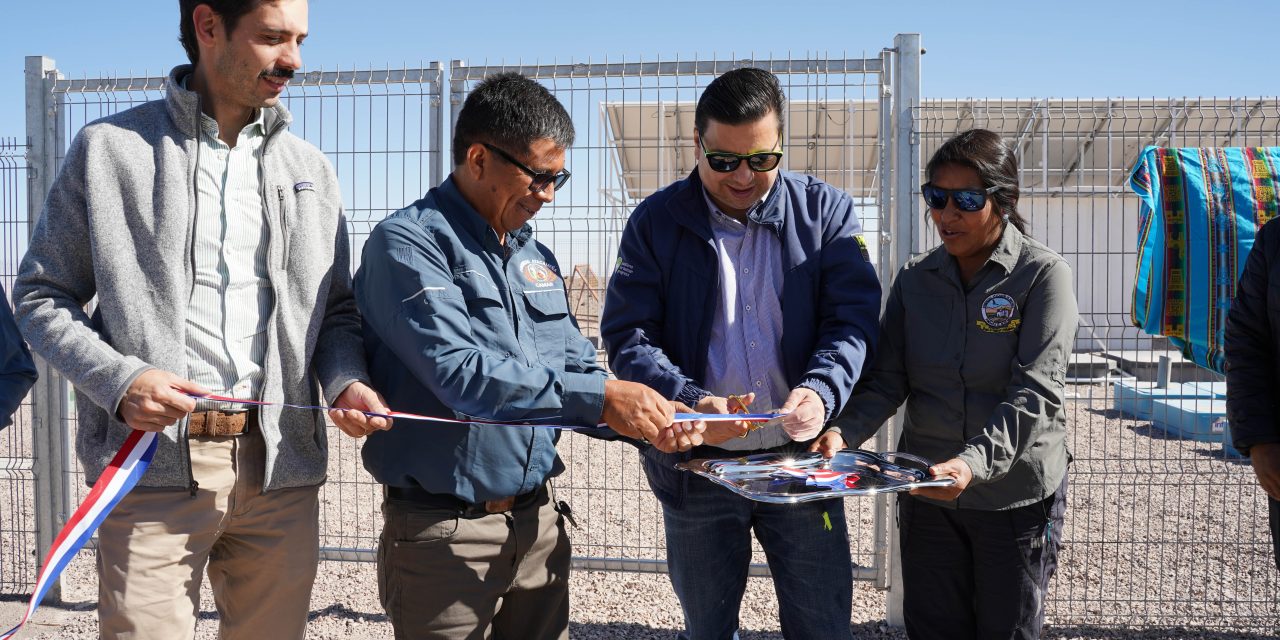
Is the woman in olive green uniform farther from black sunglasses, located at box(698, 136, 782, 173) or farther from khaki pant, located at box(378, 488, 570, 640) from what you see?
khaki pant, located at box(378, 488, 570, 640)

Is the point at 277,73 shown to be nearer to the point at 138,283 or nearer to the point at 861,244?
the point at 138,283

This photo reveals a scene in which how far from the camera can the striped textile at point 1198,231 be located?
3.73m

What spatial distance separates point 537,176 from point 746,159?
62cm

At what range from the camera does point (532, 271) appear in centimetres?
276

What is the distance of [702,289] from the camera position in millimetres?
2887

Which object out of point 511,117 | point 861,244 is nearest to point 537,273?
point 511,117

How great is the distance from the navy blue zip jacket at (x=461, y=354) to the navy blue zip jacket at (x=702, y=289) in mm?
279

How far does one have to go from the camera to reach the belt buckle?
2594mm

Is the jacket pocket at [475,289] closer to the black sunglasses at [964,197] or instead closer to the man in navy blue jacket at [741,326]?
the man in navy blue jacket at [741,326]

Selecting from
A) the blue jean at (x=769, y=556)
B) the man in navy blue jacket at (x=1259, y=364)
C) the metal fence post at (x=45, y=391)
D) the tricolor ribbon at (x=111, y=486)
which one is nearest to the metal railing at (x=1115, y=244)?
the man in navy blue jacket at (x=1259, y=364)

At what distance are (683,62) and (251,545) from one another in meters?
2.93

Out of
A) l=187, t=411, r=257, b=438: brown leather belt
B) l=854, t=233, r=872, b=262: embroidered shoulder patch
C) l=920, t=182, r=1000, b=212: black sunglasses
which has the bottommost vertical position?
l=187, t=411, r=257, b=438: brown leather belt

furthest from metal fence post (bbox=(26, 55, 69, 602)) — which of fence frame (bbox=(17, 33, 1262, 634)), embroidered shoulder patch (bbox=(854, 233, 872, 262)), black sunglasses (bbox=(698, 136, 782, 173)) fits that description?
embroidered shoulder patch (bbox=(854, 233, 872, 262))

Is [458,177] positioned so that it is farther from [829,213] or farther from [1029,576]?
[1029,576]
